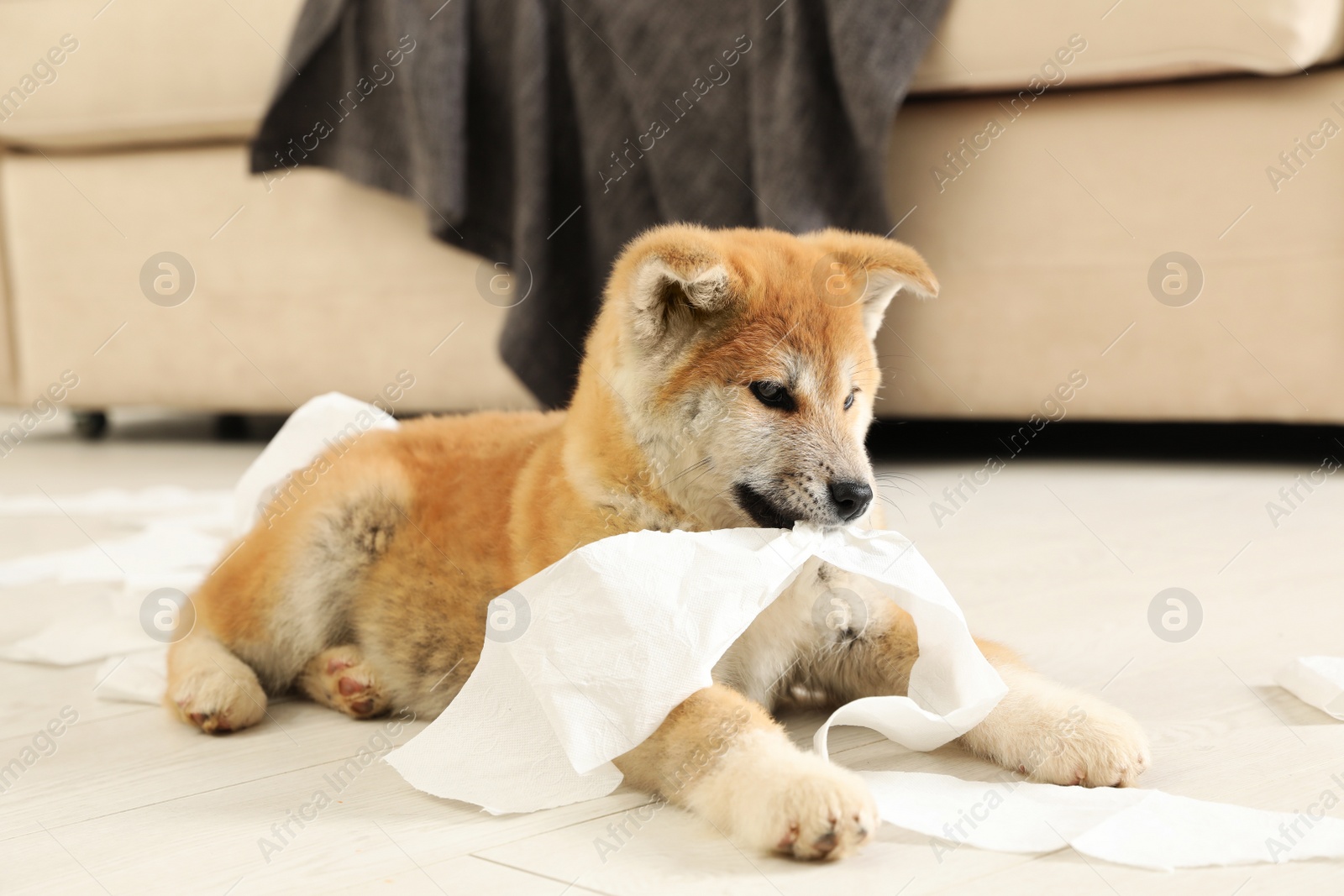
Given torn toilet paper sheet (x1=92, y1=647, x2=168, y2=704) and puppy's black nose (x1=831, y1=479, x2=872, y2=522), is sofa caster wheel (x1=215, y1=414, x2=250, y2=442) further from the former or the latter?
puppy's black nose (x1=831, y1=479, x2=872, y2=522)

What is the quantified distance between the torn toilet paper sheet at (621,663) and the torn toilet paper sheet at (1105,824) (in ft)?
0.38

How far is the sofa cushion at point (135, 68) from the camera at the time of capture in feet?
11.9

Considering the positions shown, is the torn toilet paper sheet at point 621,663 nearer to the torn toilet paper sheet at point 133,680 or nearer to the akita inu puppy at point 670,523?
the akita inu puppy at point 670,523

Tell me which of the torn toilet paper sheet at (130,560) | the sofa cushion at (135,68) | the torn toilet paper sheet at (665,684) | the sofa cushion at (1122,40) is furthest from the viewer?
the sofa cushion at (135,68)

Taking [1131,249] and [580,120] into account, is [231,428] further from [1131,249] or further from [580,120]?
[1131,249]

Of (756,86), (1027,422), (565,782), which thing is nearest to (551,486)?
(565,782)

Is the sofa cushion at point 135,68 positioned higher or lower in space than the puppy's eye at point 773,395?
lower

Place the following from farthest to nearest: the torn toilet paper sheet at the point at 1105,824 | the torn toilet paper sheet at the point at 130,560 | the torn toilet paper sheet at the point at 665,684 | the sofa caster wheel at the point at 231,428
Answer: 1. the sofa caster wheel at the point at 231,428
2. the torn toilet paper sheet at the point at 130,560
3. the torn toilet paper sheet at the point at 665,684
4. the torn toilet paper sheet at the point at 1105,824

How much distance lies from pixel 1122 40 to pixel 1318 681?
6.25ft

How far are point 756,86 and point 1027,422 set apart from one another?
1.49m

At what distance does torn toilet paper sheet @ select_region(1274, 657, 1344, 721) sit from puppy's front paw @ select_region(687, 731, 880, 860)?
705mm

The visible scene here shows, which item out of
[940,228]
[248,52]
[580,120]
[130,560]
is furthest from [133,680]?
[248,52]

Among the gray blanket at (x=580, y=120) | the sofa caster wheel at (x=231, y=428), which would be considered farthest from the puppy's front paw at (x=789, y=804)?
the sofa caster wheel at (x=231, y=428)

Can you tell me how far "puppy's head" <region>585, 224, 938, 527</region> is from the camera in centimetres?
145
